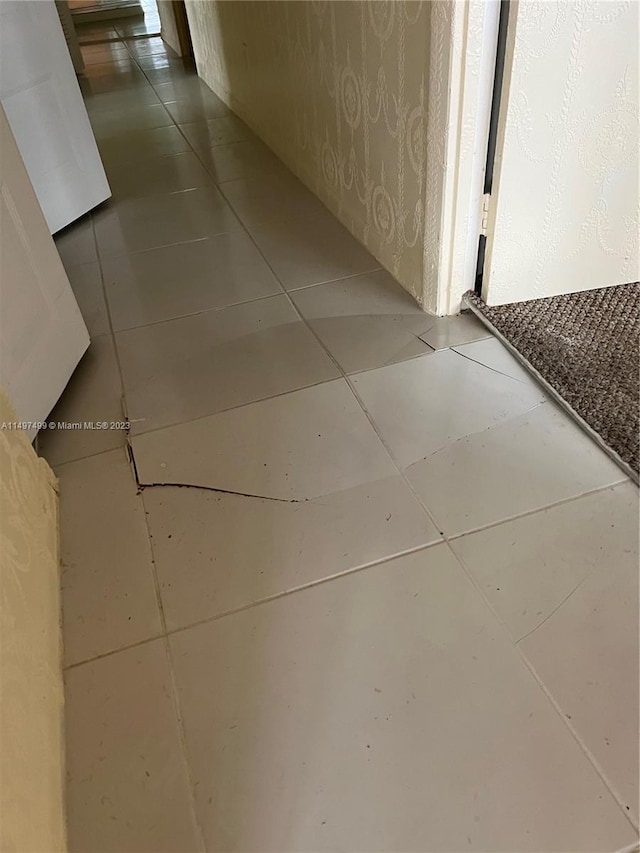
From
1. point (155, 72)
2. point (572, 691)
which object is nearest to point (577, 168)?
point (572, 691)

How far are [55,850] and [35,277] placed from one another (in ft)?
3.42

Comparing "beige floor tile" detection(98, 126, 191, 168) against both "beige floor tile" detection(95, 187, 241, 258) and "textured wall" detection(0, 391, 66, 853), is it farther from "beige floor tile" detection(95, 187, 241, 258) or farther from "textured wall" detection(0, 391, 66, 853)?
"textured wall" detection(0, 391, 66, 853)

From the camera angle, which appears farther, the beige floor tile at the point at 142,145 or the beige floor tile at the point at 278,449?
the beige floor tile at the point at 142,145

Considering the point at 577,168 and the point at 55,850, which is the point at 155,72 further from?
the point at 55,850

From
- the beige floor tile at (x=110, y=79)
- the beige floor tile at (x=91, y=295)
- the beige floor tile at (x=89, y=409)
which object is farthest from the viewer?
the beige floor tile at (x=110, y=79)

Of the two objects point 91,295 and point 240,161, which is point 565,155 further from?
point 240,161

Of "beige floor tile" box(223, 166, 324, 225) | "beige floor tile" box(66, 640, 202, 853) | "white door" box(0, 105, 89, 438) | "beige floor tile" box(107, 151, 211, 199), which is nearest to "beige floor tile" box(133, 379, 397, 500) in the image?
"white door" box(0, 105, 89, 438)

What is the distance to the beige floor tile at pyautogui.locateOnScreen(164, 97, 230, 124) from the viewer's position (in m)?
3.12

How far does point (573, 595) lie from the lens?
1034mm

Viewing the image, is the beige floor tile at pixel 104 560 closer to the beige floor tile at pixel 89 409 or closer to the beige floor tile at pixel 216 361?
the beige floor tile at pixel 89 409

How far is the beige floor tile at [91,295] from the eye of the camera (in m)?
1.76

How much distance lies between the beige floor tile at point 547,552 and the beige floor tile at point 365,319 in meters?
0.54

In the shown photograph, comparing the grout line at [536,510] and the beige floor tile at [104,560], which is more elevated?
the grout line at [536,510]

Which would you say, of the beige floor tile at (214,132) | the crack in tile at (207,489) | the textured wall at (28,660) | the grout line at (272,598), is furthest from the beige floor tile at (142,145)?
the grout line at (272,598)
